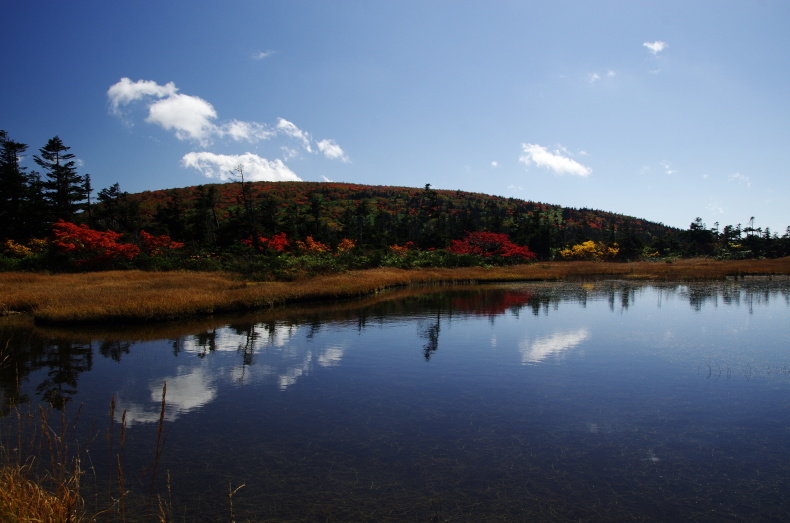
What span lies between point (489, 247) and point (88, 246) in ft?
153

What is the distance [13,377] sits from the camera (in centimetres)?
1282

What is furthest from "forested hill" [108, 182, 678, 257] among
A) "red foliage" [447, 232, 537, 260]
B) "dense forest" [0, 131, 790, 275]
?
"red foliage" [447, 232, 537, 260]

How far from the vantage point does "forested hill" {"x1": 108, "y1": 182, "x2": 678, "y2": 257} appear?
57.7 metres

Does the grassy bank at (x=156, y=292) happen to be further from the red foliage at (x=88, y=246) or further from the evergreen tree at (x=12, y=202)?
the evergreen tree at (x=12, y=202)

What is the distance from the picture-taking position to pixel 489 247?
63812mm

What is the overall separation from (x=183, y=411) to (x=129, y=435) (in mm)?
1476

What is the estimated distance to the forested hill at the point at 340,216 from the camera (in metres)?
57.7

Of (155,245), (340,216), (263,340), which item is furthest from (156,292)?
(340,216)

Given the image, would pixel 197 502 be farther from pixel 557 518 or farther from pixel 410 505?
pixel 557 518

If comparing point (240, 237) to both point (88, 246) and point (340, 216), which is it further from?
point (340, 216)

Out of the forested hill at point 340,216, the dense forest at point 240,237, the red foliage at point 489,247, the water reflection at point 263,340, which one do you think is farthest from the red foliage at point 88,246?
the red foliage at point 489,247

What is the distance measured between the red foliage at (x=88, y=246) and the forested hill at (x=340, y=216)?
8339 mm

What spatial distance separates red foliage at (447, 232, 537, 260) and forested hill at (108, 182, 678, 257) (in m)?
8.08

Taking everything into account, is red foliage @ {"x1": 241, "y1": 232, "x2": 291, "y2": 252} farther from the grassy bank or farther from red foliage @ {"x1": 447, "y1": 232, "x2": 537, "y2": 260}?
red foliage @ {"x1": 447, "y1": 232, "x2": 537, "y2": 260}
